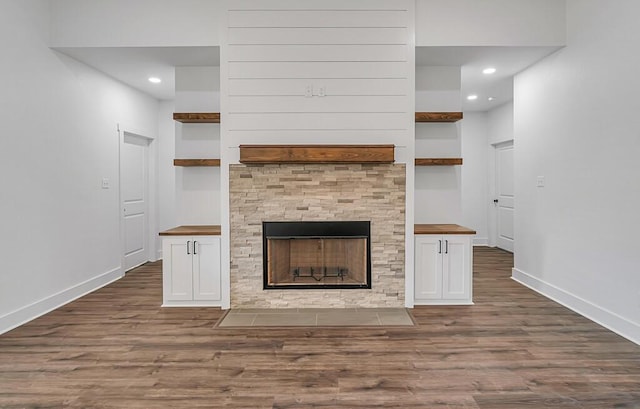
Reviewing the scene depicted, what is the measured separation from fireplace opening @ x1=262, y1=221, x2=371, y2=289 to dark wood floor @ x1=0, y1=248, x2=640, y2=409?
26.2 inches

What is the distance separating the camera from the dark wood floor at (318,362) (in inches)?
86.7

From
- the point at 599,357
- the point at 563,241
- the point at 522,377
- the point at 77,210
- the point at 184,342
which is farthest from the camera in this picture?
the point at 77,210

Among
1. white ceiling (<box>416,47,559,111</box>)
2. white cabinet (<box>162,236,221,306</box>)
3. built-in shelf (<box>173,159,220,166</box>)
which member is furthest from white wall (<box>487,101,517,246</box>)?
white cabinet (<box>162,236,221,306</box>)

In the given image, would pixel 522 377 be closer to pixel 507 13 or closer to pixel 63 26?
pixel 507 13

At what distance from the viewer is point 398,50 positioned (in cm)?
375

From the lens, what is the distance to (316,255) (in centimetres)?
389

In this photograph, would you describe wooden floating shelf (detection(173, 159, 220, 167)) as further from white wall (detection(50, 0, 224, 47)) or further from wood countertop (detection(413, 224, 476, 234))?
wood countertop (detection(413, 224, 476, 234))

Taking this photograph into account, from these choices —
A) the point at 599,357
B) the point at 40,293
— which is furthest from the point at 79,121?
the point at 599,357

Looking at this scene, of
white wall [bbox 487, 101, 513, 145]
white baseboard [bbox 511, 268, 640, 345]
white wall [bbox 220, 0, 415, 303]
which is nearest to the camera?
white baseboard [bbox 511, 268, 640, 345]

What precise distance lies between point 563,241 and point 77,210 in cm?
517

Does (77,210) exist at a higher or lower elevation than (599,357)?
higher

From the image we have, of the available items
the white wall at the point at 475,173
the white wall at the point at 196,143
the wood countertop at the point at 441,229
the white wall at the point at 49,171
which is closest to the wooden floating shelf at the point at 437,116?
the wood countertop at the point at 441,229

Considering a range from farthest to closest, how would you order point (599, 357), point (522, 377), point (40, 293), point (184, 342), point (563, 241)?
1. point (563, 241)
2. point (40, 293)
3. point (184, 342)
4. point (599, 357)
5. point (522, 377)

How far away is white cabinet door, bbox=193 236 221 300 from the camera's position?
3834mm
